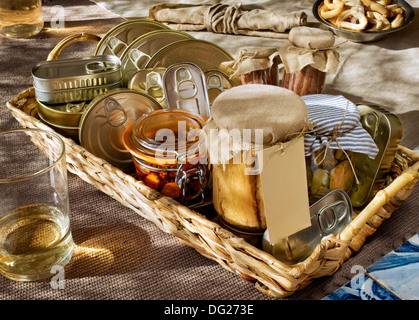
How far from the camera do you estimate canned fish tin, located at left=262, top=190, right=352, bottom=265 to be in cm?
56

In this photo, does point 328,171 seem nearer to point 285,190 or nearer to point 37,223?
point 285,190

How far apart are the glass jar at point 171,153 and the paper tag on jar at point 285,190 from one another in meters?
0.11

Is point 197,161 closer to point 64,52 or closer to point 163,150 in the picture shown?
point 163,150

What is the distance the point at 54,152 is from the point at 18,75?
0.59 metres

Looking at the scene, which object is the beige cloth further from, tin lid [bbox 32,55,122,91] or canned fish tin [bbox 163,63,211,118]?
tin lid [bbox 32,55,122,91]

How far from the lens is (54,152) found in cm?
64

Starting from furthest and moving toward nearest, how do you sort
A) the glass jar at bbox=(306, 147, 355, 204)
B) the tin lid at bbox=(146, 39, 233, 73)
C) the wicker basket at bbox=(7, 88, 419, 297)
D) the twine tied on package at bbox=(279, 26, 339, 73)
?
the tin lid at bbox=(146, 39, 233, 73)
the twine tied on package at bbox=(279, 26, 339, 73)
the glass jar at bbox=(306, 147, 355, 204)
the wicker basket at bbox=(7, 88, 419, 297)

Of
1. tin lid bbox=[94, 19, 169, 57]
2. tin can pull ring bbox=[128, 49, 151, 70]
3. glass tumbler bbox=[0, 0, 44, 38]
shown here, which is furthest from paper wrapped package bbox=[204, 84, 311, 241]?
glass tumbler bbox=[0, 0, 44, 38]

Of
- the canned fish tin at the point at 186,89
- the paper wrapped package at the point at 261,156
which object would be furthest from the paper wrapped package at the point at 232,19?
the paper wrapped package at the point at 261,156

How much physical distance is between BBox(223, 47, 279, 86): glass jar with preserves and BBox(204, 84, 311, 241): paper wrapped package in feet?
0.60

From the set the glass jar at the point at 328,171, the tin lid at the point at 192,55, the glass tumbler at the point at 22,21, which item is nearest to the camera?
the glass jar at the point at 328,171

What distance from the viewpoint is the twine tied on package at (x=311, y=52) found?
71 cm

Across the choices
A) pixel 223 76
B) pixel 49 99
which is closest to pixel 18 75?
pixel 49 99

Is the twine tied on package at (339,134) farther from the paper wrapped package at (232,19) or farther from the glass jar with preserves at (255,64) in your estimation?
the paper wrapped package at (232,19)
